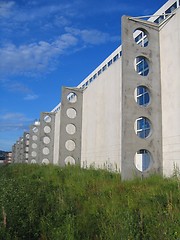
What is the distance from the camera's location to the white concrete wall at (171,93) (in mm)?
9828

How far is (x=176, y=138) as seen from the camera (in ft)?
32.1

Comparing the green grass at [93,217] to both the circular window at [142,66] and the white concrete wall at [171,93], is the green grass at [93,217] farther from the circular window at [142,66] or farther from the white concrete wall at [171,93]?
the circular window at [142,66]

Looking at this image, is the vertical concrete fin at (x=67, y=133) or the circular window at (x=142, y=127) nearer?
the circular window at (x=142, y=127)

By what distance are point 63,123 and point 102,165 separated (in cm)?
581

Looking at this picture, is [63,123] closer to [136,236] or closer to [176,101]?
[176,101]

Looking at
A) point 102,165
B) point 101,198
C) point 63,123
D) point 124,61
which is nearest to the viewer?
point 101,198

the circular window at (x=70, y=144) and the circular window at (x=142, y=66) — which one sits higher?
the circular window at (x=142, y=66)

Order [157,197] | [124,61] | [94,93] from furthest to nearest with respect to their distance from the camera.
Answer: [94,93], [124,61], [157,197]

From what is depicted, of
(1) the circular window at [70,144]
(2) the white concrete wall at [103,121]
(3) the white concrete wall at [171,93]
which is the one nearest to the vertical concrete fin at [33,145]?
(1) the circular window at [70,144]

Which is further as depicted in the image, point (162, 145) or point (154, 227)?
point (162, 145)

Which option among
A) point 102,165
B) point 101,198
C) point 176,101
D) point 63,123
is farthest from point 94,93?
point 101,198

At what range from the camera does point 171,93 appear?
1019 centimetres

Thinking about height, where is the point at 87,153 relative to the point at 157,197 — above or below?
above

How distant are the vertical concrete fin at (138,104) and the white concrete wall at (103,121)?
126 inches
